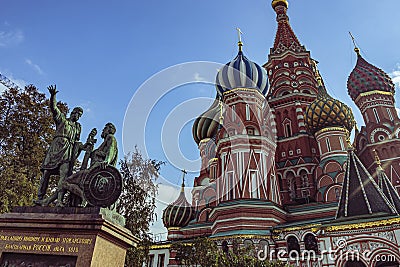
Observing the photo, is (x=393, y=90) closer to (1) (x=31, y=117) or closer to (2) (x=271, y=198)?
(2) (x=271, y=198)

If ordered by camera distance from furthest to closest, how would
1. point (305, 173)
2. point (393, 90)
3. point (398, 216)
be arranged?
1. point (393, 90)
2. point (305, 173)
3. point (398, 216)

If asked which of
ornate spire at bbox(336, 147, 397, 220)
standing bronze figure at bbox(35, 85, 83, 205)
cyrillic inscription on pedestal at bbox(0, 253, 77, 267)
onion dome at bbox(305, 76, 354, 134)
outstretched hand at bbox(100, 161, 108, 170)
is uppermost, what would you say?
onion dome at bbox(305, 76, 354, 134)

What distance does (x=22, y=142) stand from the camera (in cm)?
1531

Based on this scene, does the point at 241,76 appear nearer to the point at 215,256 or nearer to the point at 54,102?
the point at 215,256

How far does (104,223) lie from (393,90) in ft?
97.2

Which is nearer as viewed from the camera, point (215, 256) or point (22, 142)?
point (215, 256)

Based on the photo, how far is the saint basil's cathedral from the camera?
14.2 meters

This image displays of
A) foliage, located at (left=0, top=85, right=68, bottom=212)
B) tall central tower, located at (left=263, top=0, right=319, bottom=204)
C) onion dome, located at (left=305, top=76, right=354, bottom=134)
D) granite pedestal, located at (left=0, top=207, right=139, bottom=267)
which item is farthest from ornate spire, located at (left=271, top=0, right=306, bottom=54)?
granite pedestal, located at (left=0, top=207, right=139, bottom=267)

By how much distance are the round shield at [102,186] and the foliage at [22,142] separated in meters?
8.08

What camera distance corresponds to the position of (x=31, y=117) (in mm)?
15758

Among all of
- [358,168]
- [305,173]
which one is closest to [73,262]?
[358,168]

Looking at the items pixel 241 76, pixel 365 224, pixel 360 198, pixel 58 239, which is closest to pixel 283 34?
pixel 241 76

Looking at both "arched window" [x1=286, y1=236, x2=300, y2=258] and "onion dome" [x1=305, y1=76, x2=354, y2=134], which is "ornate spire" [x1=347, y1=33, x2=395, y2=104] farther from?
"arched window" [x1=286, y1=236, x2=300, y2=258]

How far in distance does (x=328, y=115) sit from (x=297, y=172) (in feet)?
16.9
